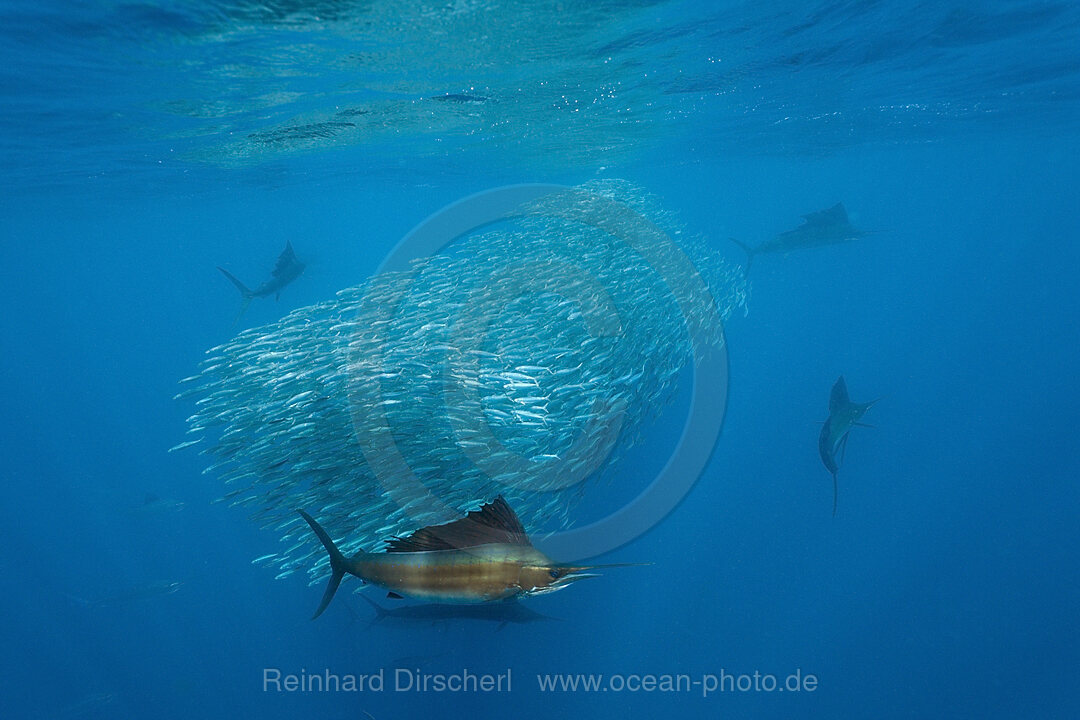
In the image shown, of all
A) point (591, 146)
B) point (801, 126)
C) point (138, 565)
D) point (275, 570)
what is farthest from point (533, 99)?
point (138, 565)

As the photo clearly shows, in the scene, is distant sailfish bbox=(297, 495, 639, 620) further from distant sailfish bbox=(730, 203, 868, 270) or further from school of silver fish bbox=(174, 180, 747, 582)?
distant sailfish bbox=(730, 203, 868, 270)

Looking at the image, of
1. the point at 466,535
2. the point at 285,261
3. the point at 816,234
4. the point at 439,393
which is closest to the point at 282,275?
the point at 285,261

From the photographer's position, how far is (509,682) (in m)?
8.16

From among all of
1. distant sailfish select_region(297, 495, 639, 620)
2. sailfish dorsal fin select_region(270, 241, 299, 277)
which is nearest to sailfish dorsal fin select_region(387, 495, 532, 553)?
distant sailfish select_region(297, 495, 639, 620)

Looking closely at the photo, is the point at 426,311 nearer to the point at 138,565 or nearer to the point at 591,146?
the point at 138,565

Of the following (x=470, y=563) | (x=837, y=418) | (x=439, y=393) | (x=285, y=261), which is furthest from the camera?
(x=285, y=261)

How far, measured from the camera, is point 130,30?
24.5 feet

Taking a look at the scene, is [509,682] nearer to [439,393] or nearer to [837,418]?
[439,393]

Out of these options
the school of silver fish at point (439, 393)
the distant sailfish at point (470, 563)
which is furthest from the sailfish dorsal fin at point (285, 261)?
the distant sailfish at point (470, 563)

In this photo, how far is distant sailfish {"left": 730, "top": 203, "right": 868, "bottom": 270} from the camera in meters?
14.6

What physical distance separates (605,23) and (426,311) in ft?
17.9

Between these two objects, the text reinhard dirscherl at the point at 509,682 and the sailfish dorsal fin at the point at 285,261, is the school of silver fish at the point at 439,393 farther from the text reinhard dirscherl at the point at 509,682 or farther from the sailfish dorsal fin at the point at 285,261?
the sailfish dorsal fin at the point at 285,261

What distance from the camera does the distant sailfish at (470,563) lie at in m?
2.96

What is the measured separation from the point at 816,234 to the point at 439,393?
13191mm
